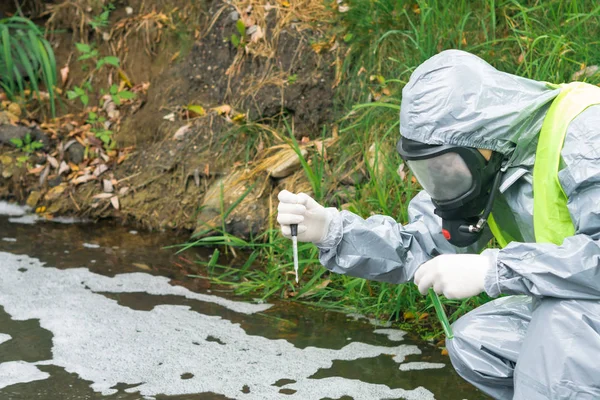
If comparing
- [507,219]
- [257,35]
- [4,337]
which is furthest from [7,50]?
[507,219]

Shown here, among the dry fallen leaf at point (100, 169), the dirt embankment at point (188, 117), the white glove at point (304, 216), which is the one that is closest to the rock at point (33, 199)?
the dirt embankment at point (188, 117)

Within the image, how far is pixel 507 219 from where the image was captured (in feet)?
7.83

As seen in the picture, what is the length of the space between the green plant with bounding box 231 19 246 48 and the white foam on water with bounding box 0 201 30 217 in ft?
5.28

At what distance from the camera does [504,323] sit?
2312mm

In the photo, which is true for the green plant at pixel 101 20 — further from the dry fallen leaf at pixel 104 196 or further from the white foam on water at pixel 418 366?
the white foam on water at pixel 418 366

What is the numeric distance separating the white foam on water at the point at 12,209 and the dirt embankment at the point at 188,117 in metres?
0.06

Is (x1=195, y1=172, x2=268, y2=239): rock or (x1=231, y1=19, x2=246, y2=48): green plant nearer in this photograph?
(x1=195, y1=172, x2=268, y2=239): rock

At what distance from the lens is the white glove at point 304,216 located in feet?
7.53

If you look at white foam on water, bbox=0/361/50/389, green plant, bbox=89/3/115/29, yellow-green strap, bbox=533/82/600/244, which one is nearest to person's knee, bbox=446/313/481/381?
yellow-green strap, bbox=533/82/600/244

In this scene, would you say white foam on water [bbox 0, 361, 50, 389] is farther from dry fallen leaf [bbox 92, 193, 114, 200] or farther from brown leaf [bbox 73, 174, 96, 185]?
brown leaf [bbox 73, 174, 96, 185]

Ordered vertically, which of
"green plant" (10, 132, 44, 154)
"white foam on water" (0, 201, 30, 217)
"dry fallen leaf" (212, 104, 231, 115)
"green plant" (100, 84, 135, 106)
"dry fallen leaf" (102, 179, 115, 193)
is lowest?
"white foam on water" (0, 201, 30, 217)

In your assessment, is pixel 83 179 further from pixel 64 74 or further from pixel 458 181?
pixel 458 181

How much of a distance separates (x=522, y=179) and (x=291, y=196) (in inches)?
25.4

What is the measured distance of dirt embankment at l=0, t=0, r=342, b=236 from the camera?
4.48 meters
